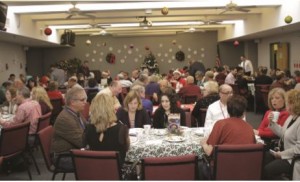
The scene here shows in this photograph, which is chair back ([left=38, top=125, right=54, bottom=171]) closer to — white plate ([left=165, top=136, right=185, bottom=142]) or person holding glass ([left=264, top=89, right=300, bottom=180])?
white plate ([left=165, top=136, right=185, bottom=142])

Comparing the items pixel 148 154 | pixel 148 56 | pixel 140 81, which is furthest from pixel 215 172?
pixel 148 56

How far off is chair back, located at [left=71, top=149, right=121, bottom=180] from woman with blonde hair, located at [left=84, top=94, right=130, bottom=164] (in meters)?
0.30

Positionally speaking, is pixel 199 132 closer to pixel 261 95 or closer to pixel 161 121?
pixel 161 121

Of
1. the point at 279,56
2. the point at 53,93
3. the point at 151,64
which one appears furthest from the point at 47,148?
the point at 151,64

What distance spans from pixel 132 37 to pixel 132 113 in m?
15.6

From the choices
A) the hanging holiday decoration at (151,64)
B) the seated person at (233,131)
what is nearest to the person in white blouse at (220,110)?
the seated person at (233,131)

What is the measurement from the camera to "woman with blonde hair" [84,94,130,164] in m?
3.52

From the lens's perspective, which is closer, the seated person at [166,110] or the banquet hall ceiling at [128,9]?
the seated person at [166,110]

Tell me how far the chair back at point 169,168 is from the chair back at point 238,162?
42cm

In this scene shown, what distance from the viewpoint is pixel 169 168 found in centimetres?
288

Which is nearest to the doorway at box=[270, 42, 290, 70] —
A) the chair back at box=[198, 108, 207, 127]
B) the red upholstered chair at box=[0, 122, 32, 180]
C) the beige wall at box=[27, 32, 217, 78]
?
the beige wall at box=[27, 32, 217, 78]

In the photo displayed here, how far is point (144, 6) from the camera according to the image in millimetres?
10273

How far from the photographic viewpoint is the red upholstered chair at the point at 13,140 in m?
4.71

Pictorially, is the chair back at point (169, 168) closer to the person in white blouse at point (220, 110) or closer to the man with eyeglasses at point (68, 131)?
the man with eyeglasses at point (68, 131)
